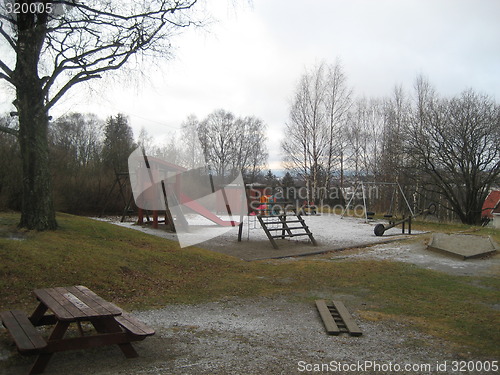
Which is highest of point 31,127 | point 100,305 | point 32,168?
point 31,127

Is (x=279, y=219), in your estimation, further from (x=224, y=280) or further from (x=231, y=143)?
(x=231, y=143)

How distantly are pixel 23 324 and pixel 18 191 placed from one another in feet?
46.8

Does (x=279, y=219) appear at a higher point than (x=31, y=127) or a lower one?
lower

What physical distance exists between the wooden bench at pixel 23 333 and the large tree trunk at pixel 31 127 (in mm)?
5123

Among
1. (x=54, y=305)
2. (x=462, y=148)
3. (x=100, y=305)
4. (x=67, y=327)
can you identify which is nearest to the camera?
(x=67, y=327)

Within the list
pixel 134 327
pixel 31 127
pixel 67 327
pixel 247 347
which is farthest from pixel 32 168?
pixel 247 347

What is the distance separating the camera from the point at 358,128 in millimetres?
39344

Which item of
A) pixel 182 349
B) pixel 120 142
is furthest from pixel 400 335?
pixel 120 142

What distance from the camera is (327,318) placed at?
5.27 metres

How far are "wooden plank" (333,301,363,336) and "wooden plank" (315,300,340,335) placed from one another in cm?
15

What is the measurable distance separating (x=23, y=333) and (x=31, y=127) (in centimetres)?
644

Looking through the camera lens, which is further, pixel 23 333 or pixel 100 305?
pixel 100 305

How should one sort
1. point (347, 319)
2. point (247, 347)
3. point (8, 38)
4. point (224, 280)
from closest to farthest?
1. point (247, 347)
2. point (347, 319)
3. point (224, 280)
4. point (8, 38)

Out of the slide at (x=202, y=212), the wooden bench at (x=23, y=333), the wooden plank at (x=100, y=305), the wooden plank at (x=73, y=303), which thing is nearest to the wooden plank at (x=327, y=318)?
the wooden plank at (x=100, y=305)
